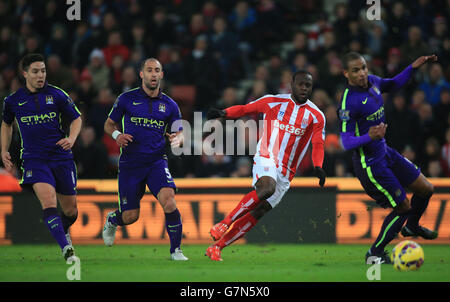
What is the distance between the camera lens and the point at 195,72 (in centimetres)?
1478

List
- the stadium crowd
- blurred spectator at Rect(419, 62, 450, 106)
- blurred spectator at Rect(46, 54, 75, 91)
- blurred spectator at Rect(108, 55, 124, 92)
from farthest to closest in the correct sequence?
blurred spectator at Rect(108, 55, 124, 92)
blurred spectator at Rect(419, 62, 450, 106)
blurred spectator at Rect(46, 54, 75, 91)
the stadium crowd

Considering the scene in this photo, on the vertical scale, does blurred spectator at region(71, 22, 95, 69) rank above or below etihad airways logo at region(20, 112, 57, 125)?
above

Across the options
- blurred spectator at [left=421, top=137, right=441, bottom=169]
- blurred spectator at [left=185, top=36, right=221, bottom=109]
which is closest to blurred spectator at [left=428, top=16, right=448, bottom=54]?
blurred spectator at [left=421, top=137, right=441, bottom=169]

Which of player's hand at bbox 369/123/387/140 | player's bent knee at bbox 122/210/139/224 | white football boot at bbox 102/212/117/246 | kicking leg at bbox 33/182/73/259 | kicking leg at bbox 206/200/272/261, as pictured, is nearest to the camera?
player's hand at bbox 369/123/387/140

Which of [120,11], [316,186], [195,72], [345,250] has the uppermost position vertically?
[120,11]

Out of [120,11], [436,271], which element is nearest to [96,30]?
[120,11]

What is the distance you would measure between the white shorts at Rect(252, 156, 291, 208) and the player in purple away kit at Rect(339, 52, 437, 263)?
0.97 m

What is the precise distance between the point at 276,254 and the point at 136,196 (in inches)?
82.8

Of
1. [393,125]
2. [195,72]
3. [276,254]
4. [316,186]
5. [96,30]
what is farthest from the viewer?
[96,30]

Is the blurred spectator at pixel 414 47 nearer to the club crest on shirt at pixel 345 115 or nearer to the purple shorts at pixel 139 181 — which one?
the club crest on shirt at pixel 345 115

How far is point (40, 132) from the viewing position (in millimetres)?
9297

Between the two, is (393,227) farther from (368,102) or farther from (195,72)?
(195,72)

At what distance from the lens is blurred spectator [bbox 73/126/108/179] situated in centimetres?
1323

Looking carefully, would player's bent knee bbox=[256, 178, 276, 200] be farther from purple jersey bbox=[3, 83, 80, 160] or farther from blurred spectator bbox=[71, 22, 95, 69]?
blurred spectator bbox=[71, 22, 95, 69]
